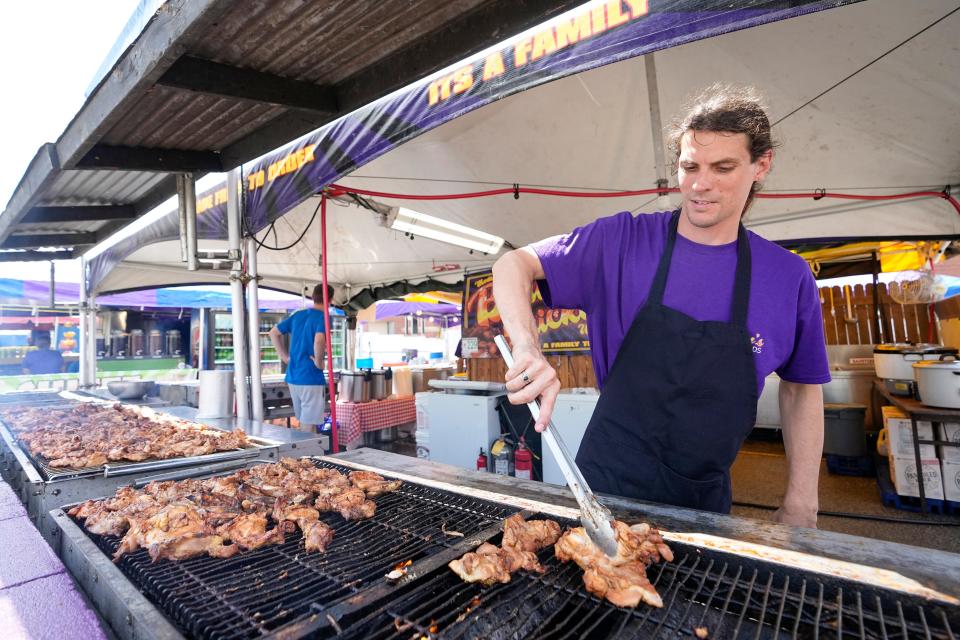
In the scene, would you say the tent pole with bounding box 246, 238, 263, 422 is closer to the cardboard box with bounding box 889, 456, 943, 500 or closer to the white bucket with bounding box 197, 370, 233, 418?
the white bucket with bounding box 197, 370, 233, 418

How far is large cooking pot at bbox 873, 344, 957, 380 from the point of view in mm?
4968

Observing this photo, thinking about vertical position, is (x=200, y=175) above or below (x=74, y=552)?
above

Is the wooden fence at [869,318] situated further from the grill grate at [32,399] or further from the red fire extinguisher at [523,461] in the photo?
the grill grate at [32,399]

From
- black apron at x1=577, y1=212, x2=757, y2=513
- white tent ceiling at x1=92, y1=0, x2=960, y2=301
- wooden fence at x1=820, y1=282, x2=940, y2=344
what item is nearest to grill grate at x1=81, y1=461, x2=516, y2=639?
black apron at x1=577, y1=212, x2=757, y2=513

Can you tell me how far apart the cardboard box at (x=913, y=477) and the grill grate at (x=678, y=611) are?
5092 millimetres

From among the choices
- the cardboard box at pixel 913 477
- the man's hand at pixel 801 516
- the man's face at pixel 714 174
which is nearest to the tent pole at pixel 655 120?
the man's face at pixel 714 174

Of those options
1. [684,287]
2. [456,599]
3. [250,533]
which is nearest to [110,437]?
[250,533]

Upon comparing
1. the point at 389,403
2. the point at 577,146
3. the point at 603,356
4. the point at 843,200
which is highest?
the point at 577,146

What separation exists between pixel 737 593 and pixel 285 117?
3513mm

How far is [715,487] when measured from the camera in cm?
173

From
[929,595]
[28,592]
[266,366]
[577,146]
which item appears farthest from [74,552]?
[266,366]

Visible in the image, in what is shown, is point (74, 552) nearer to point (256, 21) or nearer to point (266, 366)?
point (256, 21)

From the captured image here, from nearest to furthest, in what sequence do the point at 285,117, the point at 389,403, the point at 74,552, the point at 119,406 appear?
1. the point at 74,552
2. the point at 285,117
3. the point at 119,406
4. the point at 389,403

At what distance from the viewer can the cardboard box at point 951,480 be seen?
176 inches
